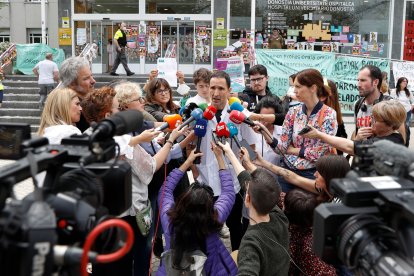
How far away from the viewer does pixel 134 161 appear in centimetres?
376

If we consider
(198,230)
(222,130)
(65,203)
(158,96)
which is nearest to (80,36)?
(158,96)

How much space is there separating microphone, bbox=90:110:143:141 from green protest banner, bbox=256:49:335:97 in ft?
38.3

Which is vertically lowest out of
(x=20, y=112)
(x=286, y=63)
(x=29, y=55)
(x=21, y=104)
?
(x=20, y=112)

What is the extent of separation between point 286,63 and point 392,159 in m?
12.4

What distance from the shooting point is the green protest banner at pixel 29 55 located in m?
17.6

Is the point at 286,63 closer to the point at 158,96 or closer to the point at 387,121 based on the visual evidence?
the point at 158,96

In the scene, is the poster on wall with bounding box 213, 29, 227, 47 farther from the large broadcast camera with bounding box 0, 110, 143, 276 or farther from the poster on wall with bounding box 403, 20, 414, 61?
the large broadcast camera with bounding box 0, 110, 143, 276

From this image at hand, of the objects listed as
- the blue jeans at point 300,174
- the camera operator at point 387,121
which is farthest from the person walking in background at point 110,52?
the camera operator at point 387,121

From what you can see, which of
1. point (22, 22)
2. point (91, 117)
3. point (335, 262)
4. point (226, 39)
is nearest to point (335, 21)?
point (226, 39)

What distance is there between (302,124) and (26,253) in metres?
3.35

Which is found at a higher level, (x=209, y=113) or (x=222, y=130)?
(x=209, y=113)

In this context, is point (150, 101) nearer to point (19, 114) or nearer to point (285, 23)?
point (19, 114)

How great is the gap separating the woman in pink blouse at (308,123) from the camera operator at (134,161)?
3.35ft

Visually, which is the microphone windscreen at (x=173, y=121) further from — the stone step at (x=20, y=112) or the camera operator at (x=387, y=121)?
the stone step at (x=20, y=112)
